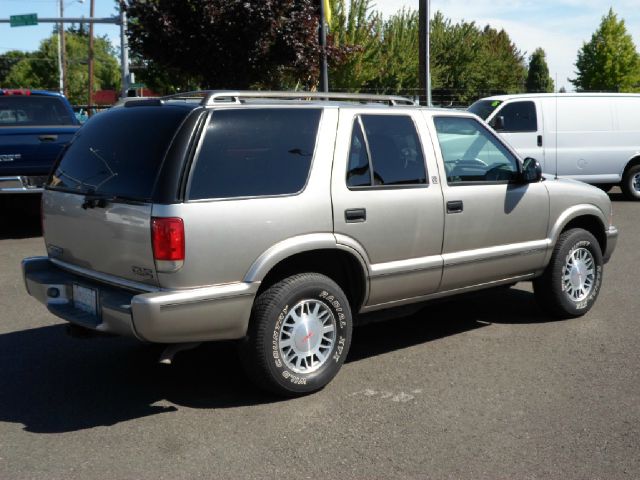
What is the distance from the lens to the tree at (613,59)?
50.3m

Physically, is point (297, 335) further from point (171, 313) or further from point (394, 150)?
point (394, 150)

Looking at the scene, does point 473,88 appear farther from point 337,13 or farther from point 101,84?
point 101,84

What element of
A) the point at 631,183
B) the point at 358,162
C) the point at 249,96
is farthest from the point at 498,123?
the point at 249,96

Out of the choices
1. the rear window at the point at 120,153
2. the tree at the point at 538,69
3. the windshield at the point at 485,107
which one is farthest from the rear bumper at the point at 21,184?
the tree at the point at 538,69

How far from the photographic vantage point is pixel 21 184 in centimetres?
1027

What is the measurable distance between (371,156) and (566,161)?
10.1 metres

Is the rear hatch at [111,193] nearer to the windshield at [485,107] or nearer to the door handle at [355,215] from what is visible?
the door handle at [355,215]

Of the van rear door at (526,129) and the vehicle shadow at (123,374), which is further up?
the van rear door at (526,129)

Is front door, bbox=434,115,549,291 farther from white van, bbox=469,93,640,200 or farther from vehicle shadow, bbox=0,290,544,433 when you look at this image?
white van, bbox=469,93,640,200

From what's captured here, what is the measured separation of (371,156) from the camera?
5.14 m

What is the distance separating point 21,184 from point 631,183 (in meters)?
11.1

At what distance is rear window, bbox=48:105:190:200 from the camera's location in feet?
14.5

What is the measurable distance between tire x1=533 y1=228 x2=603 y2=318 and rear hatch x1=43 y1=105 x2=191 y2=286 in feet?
11.2

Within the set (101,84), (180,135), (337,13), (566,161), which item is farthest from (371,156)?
(101,84)
